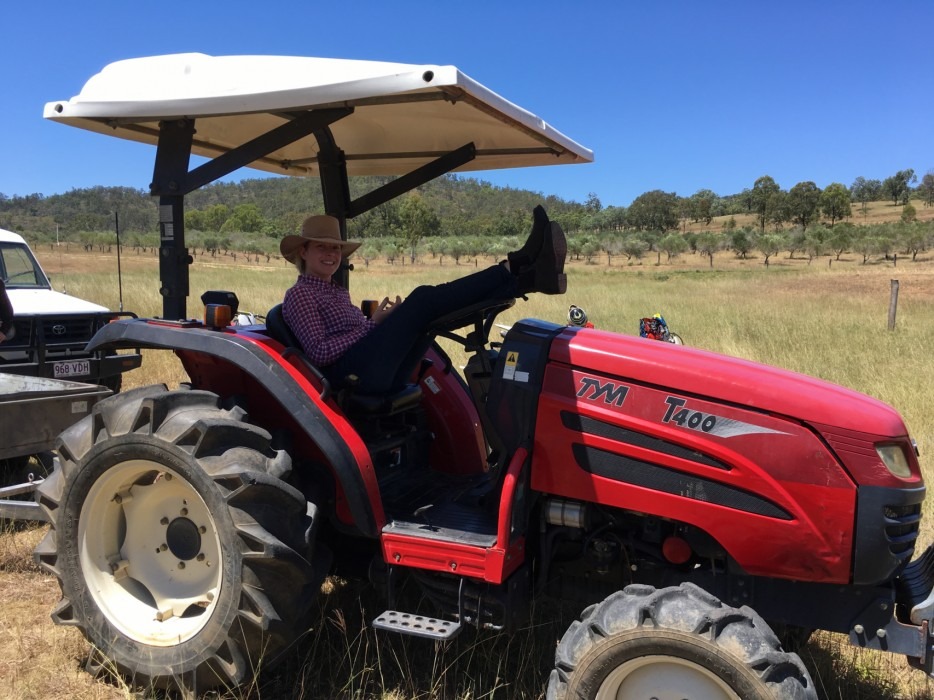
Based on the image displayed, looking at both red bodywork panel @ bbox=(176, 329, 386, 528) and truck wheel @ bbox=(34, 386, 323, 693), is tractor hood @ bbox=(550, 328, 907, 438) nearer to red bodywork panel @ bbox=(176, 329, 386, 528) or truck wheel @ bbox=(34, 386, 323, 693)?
red bodywork panel @ bbox=(176, 329, 386, 528)

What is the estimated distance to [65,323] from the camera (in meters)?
7.07

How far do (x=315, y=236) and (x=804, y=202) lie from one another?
8241 centimetres

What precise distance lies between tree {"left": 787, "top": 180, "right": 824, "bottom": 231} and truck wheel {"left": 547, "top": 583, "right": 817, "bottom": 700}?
269 feet

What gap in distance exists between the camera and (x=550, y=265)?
2611 mm

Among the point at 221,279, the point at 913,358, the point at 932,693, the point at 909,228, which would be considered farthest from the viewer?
the point at 909,228

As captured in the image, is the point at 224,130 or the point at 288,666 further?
the point at 224,130

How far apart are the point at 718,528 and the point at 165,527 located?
2138 mm

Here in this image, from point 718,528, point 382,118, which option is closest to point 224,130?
point 382,118

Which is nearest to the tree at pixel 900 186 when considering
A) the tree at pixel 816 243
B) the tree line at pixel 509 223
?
the tree line at pixel 509 223

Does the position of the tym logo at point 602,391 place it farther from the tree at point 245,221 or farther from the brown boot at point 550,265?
the tree at point 245,221

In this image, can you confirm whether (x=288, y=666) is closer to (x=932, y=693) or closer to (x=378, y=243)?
(x=932, y=693)

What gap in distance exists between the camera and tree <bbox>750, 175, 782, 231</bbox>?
7812 cm

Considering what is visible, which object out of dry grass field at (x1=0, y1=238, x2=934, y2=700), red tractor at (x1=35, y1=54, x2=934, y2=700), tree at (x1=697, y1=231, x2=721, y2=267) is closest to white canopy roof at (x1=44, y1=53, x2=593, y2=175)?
red tractor at (x1=35, y1=54, x2=934, y2=700)

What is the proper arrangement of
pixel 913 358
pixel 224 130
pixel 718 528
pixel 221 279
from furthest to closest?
pixel 221 279
pixel 913 358
pixel 224 130
pixel 718 528
